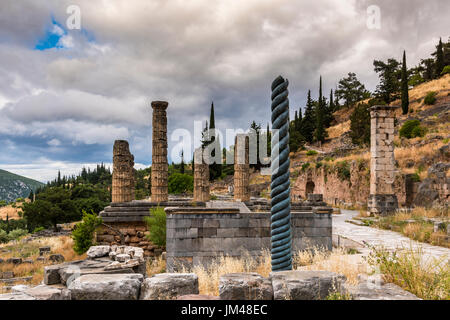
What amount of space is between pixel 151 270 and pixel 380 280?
7.97 m

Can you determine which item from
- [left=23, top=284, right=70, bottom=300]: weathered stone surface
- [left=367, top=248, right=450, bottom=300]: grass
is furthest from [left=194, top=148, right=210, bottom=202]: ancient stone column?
[left=367, top=248, right=450, bottom=300]: grass

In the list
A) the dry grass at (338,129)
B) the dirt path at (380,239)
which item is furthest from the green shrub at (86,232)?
the dry grass at (338,129)

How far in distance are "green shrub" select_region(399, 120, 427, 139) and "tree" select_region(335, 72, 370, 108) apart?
32347 millimetres

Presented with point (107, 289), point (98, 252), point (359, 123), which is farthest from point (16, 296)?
point (359, 123)

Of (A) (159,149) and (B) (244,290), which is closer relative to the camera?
(B) (244,290)

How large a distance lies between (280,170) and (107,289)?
7.69 feet

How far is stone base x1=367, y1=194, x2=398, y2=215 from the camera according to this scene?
1658cm

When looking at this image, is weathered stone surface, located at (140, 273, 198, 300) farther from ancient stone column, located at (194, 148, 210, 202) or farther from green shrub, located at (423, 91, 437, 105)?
green shrub, located at (423, 91, 437, 105)

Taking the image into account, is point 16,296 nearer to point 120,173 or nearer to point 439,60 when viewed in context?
point 120,173

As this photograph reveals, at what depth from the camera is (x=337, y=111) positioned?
6125 cm

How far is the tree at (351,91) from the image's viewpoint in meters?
62.0

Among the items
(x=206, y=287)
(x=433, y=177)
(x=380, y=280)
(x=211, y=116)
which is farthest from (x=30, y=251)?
(x=211, y=116)

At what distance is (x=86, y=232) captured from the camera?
39.0 ft

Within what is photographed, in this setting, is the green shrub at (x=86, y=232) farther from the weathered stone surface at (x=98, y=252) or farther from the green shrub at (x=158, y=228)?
the weathered stone surface at (x=98, y=252)
